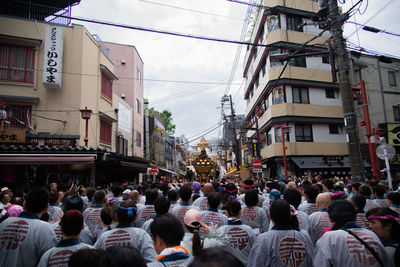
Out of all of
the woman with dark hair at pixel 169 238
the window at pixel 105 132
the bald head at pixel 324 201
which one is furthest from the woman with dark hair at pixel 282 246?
the window at pixel 105 132

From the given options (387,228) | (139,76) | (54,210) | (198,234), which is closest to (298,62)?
(139,76)

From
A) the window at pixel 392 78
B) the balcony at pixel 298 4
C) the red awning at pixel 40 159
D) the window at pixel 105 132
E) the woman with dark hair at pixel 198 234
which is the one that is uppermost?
the balcony at pixel 298 4

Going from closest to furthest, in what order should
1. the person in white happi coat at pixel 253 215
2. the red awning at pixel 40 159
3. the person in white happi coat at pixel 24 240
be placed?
1. the person in white happi coat at pixel 24 240
2. the person in white happi coat at pixel 253 215
3. the red awning at pixel 40 159

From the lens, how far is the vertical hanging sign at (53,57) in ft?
51.4

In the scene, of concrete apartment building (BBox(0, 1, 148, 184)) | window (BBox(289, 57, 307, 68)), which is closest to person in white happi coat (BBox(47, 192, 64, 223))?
concrete apartment building (BBox(0, 1, 148, 184))

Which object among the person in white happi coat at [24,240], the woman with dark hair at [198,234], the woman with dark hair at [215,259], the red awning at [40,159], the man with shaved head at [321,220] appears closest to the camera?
the woman with dark hair at [215,259]

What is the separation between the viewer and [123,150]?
23312 millimetres

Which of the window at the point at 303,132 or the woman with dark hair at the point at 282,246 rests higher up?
the window at the point at 303,132

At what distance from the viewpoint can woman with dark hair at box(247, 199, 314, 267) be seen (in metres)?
3.21

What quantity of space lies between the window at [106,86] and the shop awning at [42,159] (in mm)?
8992

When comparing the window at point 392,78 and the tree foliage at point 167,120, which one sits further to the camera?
the tree foliage at point 167,120

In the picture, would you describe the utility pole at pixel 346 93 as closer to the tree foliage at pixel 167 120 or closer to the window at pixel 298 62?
the window at pixel 298 62

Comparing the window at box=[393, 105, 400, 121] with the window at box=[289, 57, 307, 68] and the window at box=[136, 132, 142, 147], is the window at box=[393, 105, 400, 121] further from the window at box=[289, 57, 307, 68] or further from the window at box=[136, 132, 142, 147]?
the window at box=[136, 132, 142, 147]

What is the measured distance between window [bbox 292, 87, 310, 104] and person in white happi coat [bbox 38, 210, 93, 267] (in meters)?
24.0
